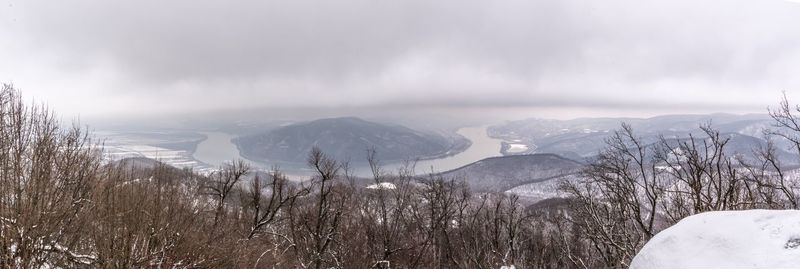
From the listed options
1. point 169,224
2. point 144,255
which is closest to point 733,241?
point 144,255

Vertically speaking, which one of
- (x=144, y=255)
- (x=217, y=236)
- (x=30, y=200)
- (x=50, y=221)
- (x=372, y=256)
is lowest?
(x=372, y=256)

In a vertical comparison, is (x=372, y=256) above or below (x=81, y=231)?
below

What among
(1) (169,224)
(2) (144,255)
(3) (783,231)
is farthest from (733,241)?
(1) (169,224)

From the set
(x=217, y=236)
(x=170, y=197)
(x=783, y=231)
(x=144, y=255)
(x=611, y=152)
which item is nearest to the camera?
(x=783, y=231)

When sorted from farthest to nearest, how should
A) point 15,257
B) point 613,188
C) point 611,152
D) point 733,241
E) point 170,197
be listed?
point 611,152, point 613,188, point 170,197, point 15,257, point 733,241

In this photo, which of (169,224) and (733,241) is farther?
(169,224)

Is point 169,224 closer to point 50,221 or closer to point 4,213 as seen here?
point 50,221
